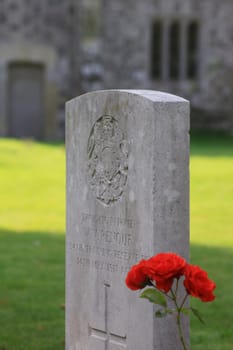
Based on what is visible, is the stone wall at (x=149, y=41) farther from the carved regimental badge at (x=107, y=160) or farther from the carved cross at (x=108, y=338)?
the carved cross at (x=108, y=338)

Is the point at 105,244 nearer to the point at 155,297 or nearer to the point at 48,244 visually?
the point at 155,297

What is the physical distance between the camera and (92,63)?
25625 millimetres

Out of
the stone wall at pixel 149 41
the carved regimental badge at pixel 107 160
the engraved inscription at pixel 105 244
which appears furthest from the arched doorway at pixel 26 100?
the carved regimental badge at pixel 107 160

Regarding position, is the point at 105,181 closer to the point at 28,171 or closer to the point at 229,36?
the point at 28,171

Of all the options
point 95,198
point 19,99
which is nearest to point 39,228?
point 95,198

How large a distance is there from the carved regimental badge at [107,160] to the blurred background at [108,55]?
1855cm

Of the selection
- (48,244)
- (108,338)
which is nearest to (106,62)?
(48,244)

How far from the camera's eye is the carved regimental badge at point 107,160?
5.57 meters

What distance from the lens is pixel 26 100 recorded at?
24.7 m

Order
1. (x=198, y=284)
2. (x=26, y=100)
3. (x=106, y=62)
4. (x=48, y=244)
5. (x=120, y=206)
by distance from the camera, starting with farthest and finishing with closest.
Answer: (x=106, y=62)
(x=26, y=100)
(x=48, y=244)
(x=120, y=206)
(x=198, y=284)

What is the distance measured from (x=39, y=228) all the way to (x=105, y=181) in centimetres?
574

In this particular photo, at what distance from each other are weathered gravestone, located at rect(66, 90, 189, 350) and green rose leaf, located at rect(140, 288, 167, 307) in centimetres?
45

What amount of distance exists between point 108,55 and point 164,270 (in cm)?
2179

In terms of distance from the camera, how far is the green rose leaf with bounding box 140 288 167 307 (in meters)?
4.81
